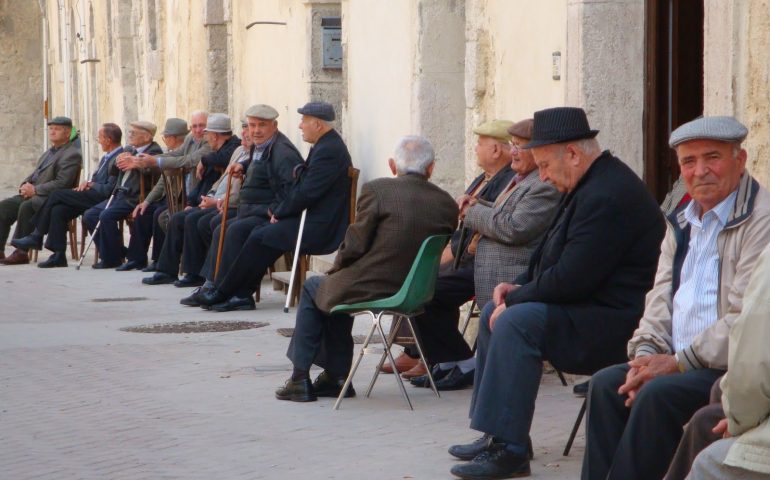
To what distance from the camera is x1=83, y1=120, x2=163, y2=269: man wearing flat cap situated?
1426 centimetres

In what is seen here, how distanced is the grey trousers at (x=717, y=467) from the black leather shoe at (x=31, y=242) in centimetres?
1223

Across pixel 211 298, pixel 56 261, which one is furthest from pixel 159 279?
pixel 56 261

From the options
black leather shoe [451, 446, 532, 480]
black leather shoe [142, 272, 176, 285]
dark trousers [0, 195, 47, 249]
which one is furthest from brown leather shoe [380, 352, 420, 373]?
dark trousers [0, 195, 47, 249]

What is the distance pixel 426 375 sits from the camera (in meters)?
7.48

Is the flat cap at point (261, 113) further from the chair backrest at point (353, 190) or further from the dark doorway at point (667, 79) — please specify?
the dark doorway at point (667, 79)

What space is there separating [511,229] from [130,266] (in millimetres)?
8376

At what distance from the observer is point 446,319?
290 inches

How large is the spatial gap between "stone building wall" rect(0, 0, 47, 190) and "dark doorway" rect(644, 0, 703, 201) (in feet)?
89.6

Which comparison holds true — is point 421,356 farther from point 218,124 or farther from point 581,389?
point 218,124

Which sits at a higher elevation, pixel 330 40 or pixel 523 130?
pixel 330 40

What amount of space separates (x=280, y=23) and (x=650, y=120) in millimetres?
7219

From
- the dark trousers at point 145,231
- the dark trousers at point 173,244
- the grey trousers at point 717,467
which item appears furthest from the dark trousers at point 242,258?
the grey trousers at point 717,467

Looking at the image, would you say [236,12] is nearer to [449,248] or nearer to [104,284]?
[104,284]

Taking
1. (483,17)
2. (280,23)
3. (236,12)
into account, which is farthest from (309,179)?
(236,12)
